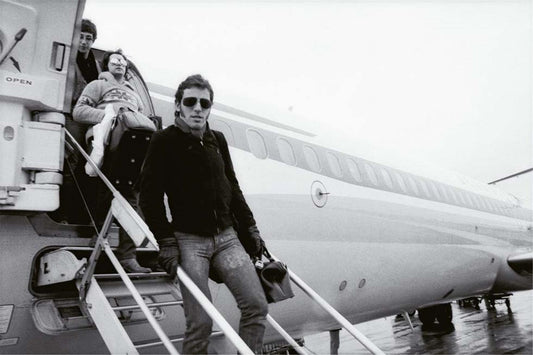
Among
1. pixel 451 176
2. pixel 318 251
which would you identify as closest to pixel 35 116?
pixel 318 251

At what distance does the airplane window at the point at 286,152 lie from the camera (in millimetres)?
5461

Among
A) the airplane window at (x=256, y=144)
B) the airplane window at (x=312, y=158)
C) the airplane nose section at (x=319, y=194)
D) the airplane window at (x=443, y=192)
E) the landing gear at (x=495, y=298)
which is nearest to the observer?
the airplane window at (x=256, y=144)

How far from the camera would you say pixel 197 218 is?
8.83 ft

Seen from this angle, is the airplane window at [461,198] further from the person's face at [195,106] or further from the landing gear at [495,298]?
the person's face at [195,106]

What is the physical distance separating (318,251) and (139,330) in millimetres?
2331

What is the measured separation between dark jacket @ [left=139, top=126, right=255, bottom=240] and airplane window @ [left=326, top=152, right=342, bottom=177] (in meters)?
3.47

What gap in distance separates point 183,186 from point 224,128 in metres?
2.25

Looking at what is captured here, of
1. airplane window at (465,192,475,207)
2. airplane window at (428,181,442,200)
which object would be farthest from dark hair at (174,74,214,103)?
airplane window at (465,192,475,207)

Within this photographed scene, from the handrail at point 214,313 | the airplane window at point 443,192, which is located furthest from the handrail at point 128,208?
the airplane window at point 443,192

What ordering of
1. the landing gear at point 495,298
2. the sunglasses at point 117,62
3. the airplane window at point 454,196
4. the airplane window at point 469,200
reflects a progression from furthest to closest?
the landing gear at point 495,298 → the airplane window at point 469,200 → the airplane window at point 454,196 → the sunglasses at point 117,62

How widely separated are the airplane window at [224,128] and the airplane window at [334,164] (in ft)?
5.59

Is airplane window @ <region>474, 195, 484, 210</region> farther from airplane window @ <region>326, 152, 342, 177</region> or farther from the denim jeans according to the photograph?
the denim jeans

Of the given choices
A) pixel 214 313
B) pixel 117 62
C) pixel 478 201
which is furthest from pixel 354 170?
pixel 478 201

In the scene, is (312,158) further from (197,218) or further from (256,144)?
(197,218)
